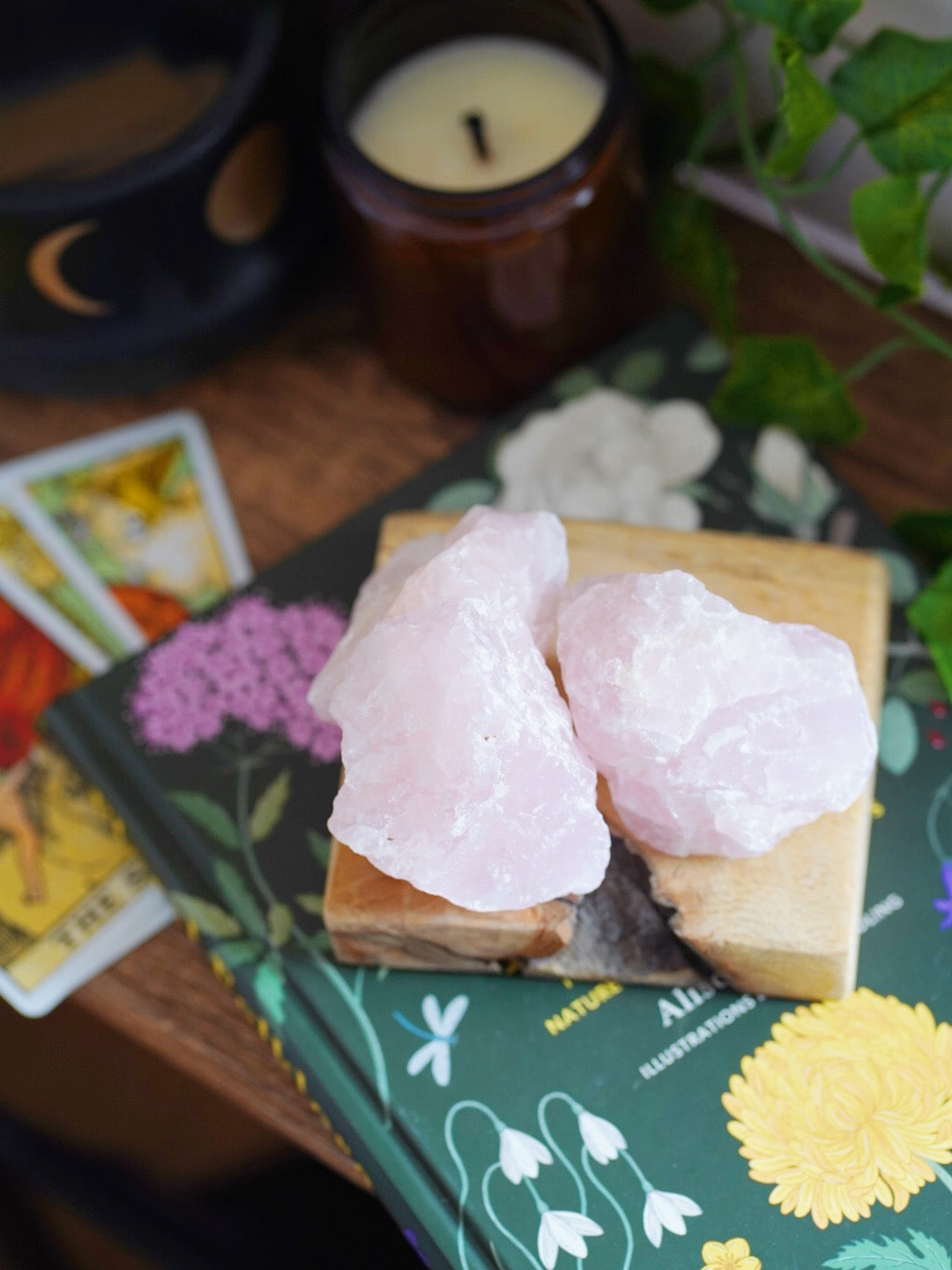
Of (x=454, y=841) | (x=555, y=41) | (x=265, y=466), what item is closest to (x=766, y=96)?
(x=555, y=41)

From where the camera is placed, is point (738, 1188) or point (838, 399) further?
point (838, 399)

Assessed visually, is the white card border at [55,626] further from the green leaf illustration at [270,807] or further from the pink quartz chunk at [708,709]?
the pink quartz chunk at [708,709]

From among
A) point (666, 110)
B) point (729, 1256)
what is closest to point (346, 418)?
point (666, 110)

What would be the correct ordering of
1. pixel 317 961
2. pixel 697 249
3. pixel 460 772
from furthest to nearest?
pixel 697 249 < pixel 317 961 < pixel 460 772

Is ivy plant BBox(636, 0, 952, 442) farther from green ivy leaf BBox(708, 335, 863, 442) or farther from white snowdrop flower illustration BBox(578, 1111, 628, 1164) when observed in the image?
white snowdrop flower illustration BBox(578, 1111, 628, 1164)

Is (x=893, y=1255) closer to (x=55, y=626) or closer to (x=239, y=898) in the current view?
(x=239, y=898)

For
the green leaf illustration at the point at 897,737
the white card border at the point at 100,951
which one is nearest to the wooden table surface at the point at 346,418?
the white card border at the point at 100,951

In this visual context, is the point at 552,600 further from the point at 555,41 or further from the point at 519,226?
the point at 555,41
